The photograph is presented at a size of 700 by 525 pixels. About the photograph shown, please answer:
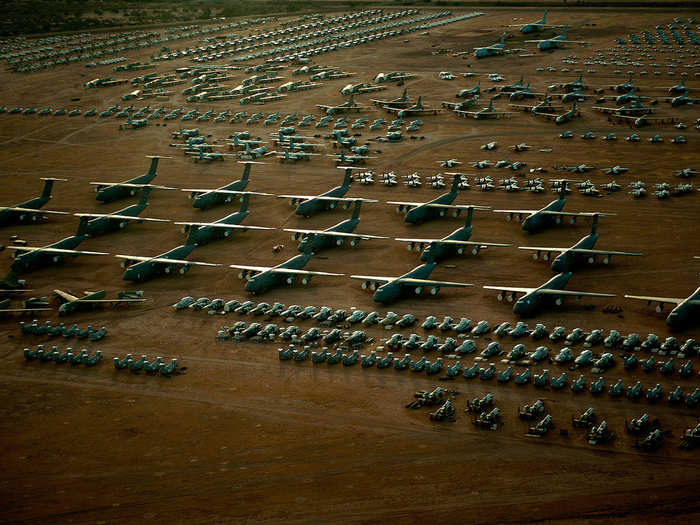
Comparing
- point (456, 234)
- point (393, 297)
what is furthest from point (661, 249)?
point (393, 297)

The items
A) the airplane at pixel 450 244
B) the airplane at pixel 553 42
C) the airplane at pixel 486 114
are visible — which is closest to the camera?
the airplane at pixel 450 244

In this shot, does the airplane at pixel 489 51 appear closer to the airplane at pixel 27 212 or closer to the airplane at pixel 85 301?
the airplane at pixel 27 212

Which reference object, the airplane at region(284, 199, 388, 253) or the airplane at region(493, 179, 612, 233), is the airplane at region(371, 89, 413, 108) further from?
the airplane at region(284, 199, 388, 253)

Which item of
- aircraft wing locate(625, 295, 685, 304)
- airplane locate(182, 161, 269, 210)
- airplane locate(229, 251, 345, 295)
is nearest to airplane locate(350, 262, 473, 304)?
airplane locate(229, 251, 345, 295)

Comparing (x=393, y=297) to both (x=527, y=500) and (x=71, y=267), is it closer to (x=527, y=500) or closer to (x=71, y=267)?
(x=527, y=500)

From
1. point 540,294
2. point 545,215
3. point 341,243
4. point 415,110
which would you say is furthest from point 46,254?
point 415,110

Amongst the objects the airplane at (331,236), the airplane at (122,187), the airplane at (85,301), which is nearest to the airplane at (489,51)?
the airplane at (122,187)
